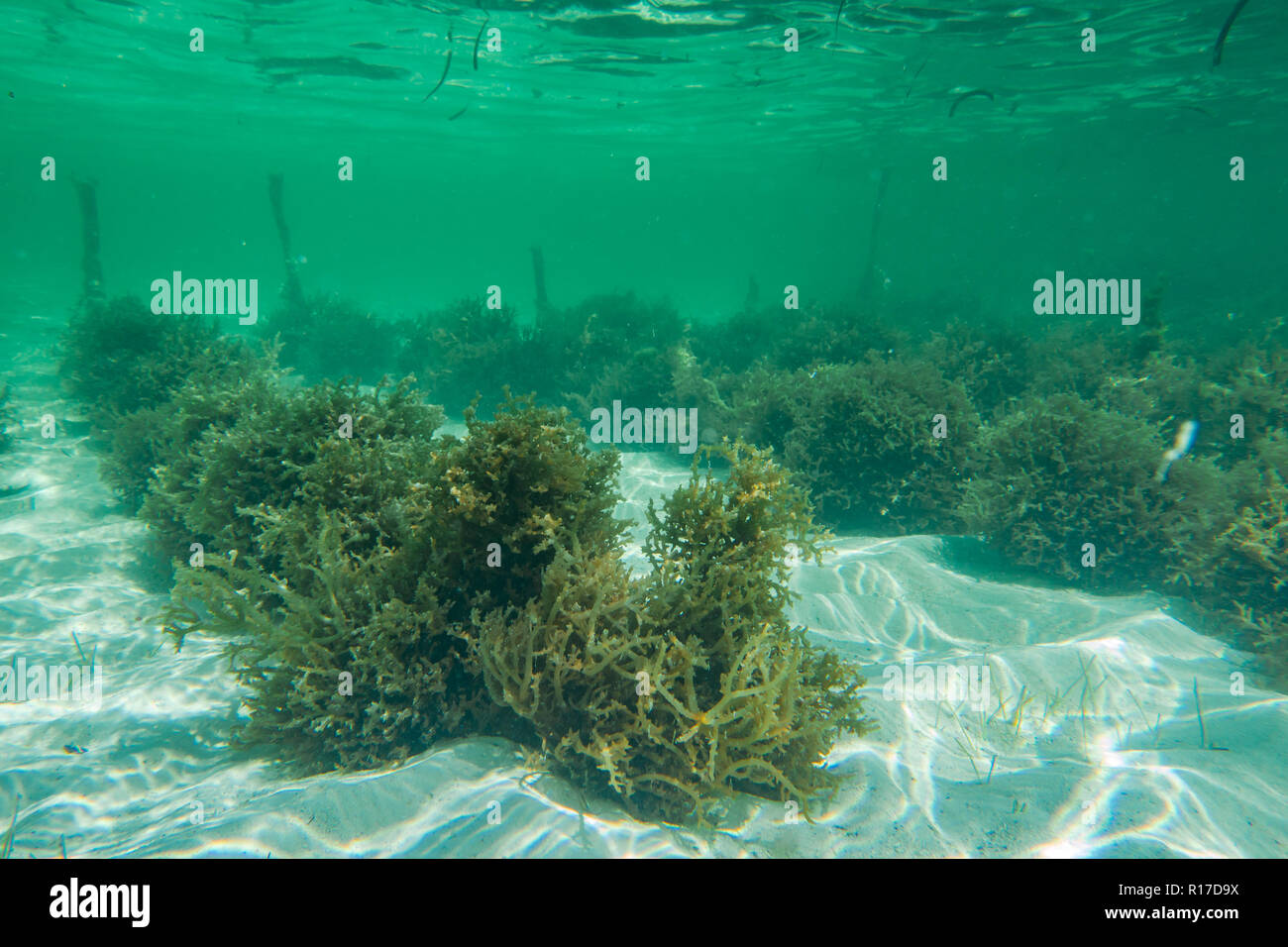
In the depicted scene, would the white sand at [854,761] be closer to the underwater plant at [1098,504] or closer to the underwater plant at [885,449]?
the underwater plant at [1098,504]

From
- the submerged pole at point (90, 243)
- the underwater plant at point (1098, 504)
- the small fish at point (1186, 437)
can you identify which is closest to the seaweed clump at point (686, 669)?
the underwater plant at point (1098, 504)

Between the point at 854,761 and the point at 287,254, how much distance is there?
23178 millimetres

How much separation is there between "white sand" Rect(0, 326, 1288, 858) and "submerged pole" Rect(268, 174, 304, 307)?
14.6 metres

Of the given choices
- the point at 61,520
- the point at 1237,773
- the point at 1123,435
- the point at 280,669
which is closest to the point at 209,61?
the point at 61,520

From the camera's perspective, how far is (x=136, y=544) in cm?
755

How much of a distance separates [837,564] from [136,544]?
8.44 metres

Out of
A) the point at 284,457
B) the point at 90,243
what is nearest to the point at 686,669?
the point at 284,457

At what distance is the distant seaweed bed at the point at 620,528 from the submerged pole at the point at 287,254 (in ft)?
24.7

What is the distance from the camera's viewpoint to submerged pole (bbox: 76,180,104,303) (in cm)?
1830

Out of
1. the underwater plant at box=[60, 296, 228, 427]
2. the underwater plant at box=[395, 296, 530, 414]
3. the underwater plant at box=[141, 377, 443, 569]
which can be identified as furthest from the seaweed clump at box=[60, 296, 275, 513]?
the underwater plant at box=[395, 296, 530, 414]

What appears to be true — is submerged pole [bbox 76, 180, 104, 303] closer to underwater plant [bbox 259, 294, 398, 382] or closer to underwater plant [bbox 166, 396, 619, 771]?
underwater plant [bbox 259, 294, 398, 382]

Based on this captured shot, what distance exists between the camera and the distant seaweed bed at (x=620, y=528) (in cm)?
354
